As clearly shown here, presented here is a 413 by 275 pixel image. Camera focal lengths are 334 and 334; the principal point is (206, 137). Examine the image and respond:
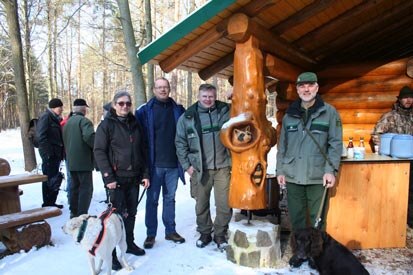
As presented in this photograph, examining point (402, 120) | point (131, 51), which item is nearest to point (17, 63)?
point (131, 51)

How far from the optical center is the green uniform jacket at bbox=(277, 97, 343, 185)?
12.0 ft

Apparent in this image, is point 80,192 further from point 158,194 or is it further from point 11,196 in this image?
point 158,194

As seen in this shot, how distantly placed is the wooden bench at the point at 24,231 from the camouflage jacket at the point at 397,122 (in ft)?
17.0

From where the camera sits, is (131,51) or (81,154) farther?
(131,51)

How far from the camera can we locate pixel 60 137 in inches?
244

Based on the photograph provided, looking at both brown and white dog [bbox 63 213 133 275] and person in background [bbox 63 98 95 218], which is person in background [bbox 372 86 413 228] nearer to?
brown and white dog [bbox 63 213 133 275]

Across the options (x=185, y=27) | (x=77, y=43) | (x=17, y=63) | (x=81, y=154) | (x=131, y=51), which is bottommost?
(x=81, y=154)

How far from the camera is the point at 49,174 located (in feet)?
20.0

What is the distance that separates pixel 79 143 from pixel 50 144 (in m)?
0.94

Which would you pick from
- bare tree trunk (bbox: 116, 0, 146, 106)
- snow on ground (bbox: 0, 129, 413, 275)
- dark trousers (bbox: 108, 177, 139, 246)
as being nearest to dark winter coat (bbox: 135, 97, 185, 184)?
dark trousers (bbox: 108, 177, 139, 246)

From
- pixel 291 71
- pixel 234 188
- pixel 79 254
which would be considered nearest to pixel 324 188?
pixel 234 188

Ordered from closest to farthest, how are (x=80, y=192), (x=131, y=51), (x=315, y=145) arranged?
(x=315, y=145)
(x=80, y=192)
(x=131, y=51)

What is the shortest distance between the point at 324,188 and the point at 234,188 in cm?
103

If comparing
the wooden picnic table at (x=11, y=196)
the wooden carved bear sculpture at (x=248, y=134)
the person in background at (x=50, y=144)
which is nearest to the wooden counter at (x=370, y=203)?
the wooden carved bear sculpture at (x=248, y=134)
